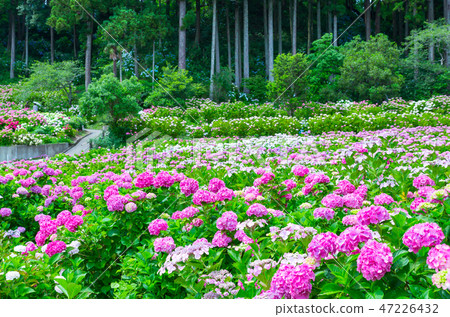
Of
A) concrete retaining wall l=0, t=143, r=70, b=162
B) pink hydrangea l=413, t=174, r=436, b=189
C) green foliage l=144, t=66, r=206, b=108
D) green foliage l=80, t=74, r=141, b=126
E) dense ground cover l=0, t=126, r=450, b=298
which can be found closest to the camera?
dense ground cover l=0, t=126, r=450, b=298

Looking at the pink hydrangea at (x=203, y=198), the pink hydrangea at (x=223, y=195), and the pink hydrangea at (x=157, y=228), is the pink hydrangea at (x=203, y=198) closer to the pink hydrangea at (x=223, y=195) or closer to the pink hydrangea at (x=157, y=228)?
the pink hydrangea at (x=223, y=195)

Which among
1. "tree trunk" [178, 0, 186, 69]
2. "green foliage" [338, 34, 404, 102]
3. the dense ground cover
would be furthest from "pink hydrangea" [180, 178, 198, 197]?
"tree trunk" [178, 0, 186, 69]

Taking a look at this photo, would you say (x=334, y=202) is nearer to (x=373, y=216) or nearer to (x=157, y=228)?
(x=373, y=216)

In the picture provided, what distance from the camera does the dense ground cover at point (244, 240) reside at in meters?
1.33

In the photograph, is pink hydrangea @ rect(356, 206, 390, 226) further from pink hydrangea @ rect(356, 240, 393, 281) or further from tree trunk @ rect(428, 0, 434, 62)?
tree trunk @ rect(428, 0, 434, 62)

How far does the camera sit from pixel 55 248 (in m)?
2.16

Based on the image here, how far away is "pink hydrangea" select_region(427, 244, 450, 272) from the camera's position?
120cm

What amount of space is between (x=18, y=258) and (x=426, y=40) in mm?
24539

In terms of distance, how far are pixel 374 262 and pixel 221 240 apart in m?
0.88

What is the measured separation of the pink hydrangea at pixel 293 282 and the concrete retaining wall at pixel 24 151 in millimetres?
Answer: 11668

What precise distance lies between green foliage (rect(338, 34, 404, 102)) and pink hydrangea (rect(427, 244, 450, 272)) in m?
18.9

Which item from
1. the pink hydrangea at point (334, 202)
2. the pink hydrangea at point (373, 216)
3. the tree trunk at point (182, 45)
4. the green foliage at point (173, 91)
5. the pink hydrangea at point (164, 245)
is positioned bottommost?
the pink hydrangea at point (164, 245)

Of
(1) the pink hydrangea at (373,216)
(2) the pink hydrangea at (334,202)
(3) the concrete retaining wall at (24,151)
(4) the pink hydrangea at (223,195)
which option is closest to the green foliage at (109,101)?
(3) the concrete retaining wall at (24,151)

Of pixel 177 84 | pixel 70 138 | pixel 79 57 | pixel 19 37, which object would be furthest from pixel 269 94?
pixel 19 37
